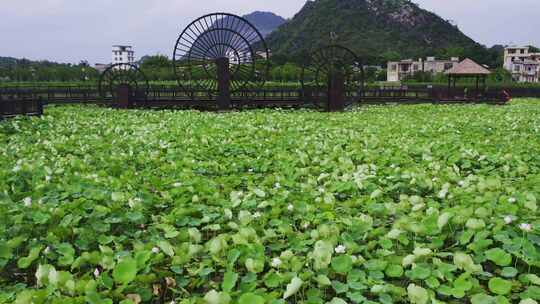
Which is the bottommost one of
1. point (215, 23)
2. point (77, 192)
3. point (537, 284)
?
point (537, 284)

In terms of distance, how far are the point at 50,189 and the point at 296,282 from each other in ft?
7.88

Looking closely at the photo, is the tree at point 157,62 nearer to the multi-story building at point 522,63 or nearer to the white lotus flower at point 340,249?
the white lotus flower at point 340,249

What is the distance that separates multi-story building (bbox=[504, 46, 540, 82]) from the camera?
84.6m

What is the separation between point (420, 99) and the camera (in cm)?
2105

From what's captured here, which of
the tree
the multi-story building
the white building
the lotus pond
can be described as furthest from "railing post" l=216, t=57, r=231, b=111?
the white building

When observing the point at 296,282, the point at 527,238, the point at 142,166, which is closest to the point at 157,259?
the point at 296,282

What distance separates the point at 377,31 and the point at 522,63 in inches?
1305

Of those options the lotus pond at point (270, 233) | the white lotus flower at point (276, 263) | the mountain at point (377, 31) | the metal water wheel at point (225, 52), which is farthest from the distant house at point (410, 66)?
the white lotus flower at point (276, 263)

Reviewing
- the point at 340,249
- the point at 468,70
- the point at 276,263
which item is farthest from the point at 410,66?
the point at 276,263

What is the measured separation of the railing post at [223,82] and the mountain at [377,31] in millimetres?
56272

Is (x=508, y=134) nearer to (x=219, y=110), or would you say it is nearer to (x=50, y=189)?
(x=50, y=189)

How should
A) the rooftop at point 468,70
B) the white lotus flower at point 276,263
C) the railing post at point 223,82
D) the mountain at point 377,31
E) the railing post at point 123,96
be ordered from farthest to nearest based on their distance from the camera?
the mountain at point 377,31, the rooftop at point 468,70, the railing post at point 123,96, the railing post at point 223,82, the white lotus flower at point 276,263

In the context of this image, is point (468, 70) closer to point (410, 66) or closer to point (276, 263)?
point (276, 263)

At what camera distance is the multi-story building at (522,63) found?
277 feet
